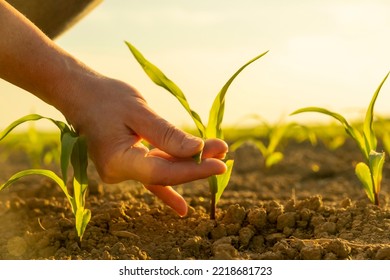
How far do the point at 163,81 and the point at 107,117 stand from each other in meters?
0.23

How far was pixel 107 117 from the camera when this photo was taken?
168cm

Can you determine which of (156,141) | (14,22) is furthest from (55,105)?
(156,141)

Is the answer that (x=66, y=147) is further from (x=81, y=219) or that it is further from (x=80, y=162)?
(x=81, y=219)

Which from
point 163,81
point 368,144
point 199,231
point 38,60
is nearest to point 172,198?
point 199,231

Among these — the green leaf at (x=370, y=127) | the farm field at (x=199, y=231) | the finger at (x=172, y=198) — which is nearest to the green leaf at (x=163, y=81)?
the finger at (x=172, y=198)

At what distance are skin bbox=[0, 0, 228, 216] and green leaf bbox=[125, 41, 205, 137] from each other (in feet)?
0.34

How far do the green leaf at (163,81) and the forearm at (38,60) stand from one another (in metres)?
0.15

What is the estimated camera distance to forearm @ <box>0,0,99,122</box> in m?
1.74

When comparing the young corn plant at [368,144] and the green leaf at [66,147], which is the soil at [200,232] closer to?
the young corn plant at [368,144]

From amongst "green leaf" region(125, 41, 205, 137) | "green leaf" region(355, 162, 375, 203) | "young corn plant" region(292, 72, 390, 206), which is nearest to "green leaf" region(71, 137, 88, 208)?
A: "green leaf" region(125, 41, 205, 137)

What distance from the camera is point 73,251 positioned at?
1.75 m

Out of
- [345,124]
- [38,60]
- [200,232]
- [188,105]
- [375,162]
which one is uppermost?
[38,60]

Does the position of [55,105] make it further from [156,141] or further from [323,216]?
[323,216]

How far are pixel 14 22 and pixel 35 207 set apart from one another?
2.57ft
